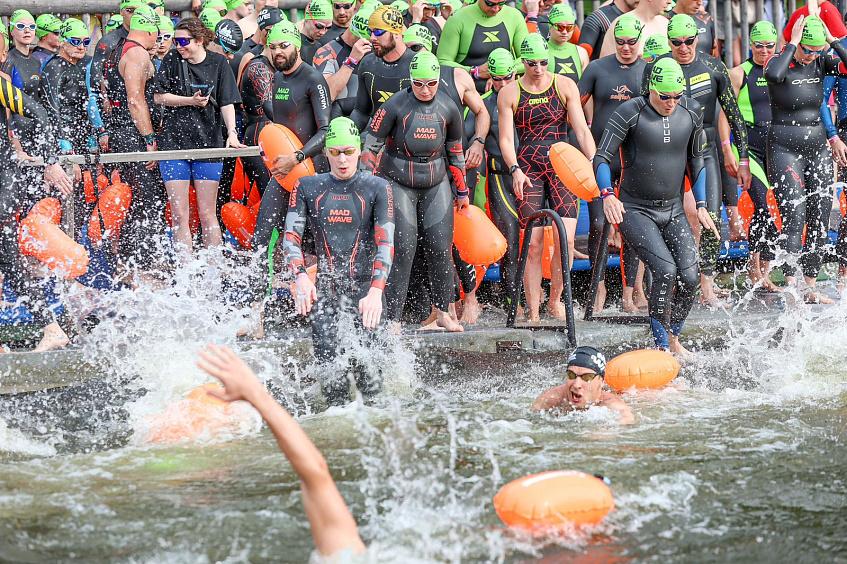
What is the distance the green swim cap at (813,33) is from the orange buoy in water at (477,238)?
3284 mm

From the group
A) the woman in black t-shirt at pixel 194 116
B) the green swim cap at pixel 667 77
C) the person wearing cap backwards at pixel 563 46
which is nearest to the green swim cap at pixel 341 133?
the woman in black t-shirt at pixel 194 116

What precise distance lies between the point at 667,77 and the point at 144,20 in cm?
403

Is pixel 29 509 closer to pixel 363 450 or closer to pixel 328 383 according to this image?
pixel 363 450

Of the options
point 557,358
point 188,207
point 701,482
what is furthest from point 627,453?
point 188,207

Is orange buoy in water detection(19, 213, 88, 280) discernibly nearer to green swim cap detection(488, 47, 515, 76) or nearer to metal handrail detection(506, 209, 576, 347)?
metal handrail detection(506, 209, 576, 347)

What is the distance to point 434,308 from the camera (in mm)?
8445

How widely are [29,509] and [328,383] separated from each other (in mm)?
2347

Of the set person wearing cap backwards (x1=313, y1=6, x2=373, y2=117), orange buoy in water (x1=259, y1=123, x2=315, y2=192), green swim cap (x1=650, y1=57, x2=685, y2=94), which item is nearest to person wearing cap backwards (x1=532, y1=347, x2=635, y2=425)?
green swim cap (x1=650, y1=57, x2=685, y2=94)

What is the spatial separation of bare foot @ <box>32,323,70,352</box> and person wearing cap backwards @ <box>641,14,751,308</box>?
485 cm

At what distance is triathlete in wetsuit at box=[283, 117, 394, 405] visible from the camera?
22.9 feet

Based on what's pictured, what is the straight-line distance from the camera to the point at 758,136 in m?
9.81

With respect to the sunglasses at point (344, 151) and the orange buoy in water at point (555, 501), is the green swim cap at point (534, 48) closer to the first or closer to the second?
the sunglasses at point (344, 151)

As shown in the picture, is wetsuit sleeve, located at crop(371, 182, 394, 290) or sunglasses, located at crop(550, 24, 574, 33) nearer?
wetsuit sleeve, located at crop(371, 182, 394, 290)

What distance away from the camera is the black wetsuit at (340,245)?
6.98 meters
